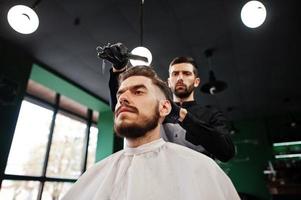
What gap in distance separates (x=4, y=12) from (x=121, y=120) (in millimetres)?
2658

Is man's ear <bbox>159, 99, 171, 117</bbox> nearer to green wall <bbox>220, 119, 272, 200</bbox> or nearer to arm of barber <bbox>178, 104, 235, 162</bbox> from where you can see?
→ arm of barber <bbox>178, 104, 235, 162</bbox>

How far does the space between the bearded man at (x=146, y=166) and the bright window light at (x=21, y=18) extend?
128cm

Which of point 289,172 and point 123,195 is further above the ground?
point 289,172

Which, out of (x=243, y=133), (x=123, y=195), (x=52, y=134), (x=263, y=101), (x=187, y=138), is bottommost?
(x=123, y=195)

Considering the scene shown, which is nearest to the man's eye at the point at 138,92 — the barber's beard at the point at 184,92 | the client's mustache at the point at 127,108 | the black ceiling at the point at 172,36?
the client's mustache at the point at 127,108

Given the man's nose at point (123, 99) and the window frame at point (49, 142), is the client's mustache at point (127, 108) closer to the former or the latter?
the man's nose at point (123, 99)

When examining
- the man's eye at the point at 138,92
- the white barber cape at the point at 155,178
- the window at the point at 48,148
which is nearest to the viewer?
the white barber cape at the point at 155,178

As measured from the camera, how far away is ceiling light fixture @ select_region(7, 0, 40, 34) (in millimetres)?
1924

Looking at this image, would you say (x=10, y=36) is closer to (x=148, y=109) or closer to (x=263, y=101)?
(x=148, y=109)

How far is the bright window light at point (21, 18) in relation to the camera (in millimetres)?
1924

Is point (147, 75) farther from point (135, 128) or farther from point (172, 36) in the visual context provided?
point (172, 36)

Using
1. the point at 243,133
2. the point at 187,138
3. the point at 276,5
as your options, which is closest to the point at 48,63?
the point at 187,138

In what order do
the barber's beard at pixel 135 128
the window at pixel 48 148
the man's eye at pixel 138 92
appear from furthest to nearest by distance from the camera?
the window at pixel 48 148 → the man's eye at pixel 138 92 → the barber's beard at pixel 135 128

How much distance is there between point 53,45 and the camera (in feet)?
11.1
